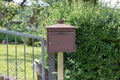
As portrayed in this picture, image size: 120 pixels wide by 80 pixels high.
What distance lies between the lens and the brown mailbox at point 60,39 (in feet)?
10.6

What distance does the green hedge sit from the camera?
424cm

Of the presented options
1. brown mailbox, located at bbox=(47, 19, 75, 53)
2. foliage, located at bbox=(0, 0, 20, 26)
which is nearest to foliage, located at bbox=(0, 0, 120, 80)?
brown mailbox, located at bbox=(47, 19, 75, 53)

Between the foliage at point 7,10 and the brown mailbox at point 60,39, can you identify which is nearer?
the brown mailbox at point 60,39

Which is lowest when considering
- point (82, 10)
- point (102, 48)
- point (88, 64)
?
point (88, 64)

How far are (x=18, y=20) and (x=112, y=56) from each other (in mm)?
11950

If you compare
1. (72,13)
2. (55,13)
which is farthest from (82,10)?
(55,13)

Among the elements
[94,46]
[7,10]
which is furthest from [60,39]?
[7,10]

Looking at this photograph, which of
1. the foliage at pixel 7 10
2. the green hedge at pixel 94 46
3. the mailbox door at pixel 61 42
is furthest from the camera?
the foliage at pixel 7 10

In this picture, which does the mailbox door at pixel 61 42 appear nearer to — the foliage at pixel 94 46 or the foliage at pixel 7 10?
the foliage at pixel 94 46

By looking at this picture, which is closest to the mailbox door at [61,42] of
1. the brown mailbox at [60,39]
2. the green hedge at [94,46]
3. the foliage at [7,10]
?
the brown mailbox at [60,39]

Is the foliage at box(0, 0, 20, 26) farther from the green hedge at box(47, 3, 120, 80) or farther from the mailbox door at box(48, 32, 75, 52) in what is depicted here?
the mailbox door at box(48, 32, 75, 52)

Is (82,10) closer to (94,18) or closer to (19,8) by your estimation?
(94,18)

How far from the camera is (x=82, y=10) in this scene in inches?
173

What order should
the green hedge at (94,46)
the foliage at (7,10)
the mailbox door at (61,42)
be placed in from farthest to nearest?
1. the foliage at (7,10)
2. the green hedge at (94,46)
3. the mailbox door at (61,42)
